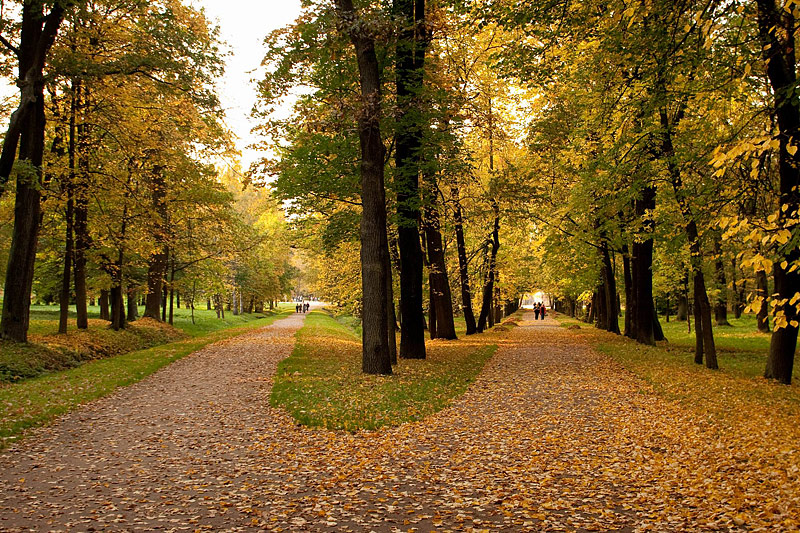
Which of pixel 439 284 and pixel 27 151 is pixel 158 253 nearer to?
pixel 27 151

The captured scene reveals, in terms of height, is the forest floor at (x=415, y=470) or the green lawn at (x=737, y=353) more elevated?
the forest floor at (x=415, y=470)

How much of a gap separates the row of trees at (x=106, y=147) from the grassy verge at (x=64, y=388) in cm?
265

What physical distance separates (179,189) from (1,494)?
63.7 feet

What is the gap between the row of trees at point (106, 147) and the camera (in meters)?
14.4

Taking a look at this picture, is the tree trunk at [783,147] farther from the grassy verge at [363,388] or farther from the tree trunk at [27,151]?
the tree trunk at [27,151]

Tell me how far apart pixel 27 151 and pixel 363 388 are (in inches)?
460

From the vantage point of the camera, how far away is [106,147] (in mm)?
19750

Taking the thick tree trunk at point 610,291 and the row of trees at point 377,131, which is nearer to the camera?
the row of trees at point 377,131

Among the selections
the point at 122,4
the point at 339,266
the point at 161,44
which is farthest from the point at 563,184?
the point at 122,4

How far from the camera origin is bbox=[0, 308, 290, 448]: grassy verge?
866 cm

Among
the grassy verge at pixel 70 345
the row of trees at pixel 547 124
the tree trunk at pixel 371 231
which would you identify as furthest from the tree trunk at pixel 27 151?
the tree trunk at pixel 371 231

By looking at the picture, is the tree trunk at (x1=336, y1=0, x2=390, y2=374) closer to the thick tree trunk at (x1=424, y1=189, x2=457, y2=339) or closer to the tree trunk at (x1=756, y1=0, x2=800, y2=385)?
the tree trunk at (x1=756, y1=0, x2=800, y2=385)

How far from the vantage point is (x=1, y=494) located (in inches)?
225

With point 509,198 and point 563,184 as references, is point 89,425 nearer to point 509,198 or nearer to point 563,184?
point 509,198
